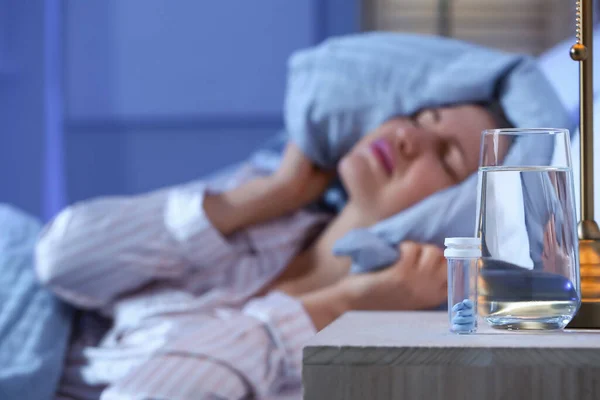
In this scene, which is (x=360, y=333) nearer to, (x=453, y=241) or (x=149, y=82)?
(x=453, y=241)

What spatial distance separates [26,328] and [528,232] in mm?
960

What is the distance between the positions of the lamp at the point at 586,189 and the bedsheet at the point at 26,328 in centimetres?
79

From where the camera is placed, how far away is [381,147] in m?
1.45

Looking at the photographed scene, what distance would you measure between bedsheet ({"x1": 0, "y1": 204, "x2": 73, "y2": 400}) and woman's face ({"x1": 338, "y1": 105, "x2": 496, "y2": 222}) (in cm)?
54

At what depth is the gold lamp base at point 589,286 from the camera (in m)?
0.64

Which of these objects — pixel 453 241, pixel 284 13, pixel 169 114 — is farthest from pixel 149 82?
pixel 453 241

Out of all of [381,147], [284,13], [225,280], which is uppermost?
[284,13]

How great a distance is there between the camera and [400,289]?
1199 mm

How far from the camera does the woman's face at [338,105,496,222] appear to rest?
1.41 metres

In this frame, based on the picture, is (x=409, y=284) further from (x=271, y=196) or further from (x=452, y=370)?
(x=452, y=370)

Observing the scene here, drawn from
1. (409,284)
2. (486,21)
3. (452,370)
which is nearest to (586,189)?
(452,370)

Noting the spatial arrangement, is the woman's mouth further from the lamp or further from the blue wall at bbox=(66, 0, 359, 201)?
the blue wall at bbox=(66, 0, 359, 201)

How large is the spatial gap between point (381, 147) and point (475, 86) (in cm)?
19

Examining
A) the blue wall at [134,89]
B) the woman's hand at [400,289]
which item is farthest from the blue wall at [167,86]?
the woman's hand at [400,289]
